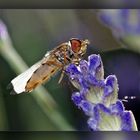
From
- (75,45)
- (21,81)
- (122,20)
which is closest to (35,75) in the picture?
(21,81)

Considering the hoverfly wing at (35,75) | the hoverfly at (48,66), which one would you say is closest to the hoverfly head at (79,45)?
the hoverfly at (48,66)

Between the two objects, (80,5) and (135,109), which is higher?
(80,5)

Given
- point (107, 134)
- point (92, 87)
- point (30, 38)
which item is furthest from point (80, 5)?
point (107, 134)

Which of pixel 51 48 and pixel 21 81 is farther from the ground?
pixel 51 48

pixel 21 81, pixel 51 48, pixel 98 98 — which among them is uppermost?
pixel 51 48

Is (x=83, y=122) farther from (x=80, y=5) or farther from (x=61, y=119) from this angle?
(x=80, y=5)

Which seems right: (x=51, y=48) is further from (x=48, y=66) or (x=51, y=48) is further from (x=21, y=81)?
(x=21, y=81)
